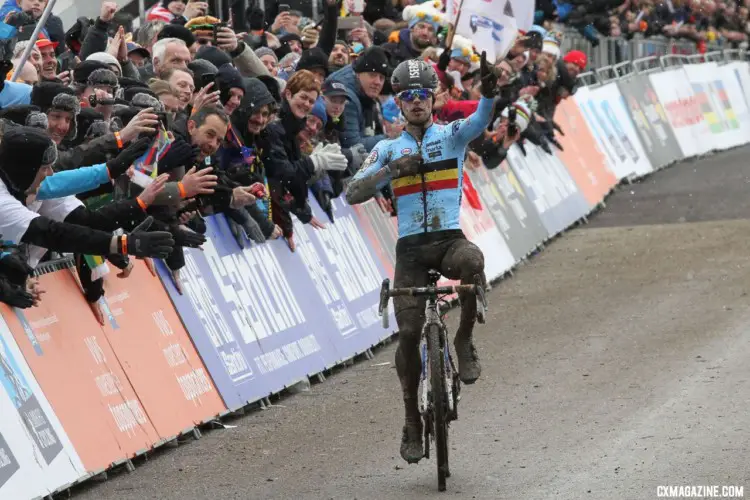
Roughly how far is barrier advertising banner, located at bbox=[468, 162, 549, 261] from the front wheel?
9.94 meters

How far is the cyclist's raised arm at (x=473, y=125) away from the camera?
9.56 meters

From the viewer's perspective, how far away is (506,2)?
16.5m

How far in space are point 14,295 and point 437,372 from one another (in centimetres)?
251

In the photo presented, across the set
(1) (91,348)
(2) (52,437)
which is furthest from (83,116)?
(2) (52,437)

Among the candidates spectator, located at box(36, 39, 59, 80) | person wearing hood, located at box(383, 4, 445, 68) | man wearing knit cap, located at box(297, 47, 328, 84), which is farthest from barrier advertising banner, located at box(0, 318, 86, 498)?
person wearing hood, located at box(383, 4, 445, 68)

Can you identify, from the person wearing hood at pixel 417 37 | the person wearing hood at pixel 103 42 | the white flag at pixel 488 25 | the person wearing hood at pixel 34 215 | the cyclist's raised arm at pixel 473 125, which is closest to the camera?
the person wearing hood at pixel 34 215

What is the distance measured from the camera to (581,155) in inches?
971

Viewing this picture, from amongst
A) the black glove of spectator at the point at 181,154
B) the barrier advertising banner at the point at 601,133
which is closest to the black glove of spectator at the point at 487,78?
the black glove of spectator at the point at 181,154

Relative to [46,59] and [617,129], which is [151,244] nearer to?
[46,59]

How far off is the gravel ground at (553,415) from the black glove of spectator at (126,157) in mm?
1975

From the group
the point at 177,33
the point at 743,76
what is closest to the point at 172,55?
the point at 177,33

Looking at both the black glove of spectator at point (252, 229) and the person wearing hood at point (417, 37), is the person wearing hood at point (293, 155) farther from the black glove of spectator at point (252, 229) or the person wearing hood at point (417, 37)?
the person wearing hood at point (417, 37)

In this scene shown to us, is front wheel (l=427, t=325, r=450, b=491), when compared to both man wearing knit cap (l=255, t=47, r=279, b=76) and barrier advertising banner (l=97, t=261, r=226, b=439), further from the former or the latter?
man wearing knit cap (l=255, t=47, r=279, b=76)

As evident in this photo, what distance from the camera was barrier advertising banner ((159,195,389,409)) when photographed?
12.0 m
